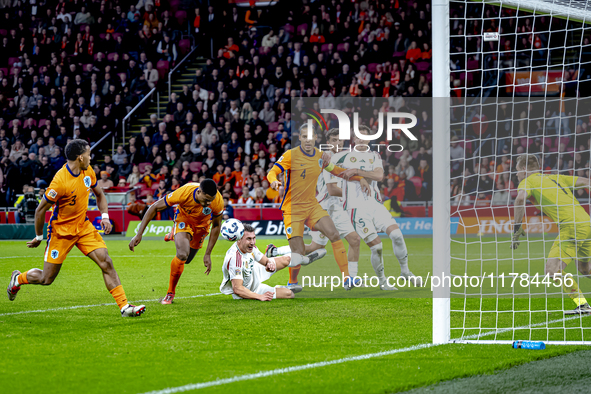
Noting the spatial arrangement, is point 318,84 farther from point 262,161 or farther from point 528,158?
point 528,158

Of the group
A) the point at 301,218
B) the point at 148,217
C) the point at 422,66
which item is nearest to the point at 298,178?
the point at 301,218

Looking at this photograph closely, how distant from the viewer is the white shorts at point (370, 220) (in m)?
9.92

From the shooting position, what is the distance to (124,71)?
82.7 feet

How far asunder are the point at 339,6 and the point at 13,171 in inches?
506

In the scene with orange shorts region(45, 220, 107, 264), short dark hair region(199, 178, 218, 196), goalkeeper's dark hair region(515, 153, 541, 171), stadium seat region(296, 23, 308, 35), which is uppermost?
stadium seat region(296, 23, 308, 35)

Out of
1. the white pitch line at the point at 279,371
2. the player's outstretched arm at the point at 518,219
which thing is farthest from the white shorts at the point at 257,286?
the white pitch line at the point at 279,371

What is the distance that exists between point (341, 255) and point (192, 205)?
2.47m

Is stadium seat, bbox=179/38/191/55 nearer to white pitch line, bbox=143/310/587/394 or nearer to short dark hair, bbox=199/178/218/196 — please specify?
short dark hair, bbox=199/178/218/196

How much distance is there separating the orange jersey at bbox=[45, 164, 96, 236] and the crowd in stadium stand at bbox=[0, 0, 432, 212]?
1196 cm

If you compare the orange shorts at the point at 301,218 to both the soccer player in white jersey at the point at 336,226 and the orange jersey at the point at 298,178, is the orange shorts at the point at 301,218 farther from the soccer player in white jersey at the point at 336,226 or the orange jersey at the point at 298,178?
the soccer player in white jersey at the point at 336,226

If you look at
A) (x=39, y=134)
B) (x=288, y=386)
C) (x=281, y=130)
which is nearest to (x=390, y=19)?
(x=281, y=130)

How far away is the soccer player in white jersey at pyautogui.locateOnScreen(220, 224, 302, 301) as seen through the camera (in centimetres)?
831

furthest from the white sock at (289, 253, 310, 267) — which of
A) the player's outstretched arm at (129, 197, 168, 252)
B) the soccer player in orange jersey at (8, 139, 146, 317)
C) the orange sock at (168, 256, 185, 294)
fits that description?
the soccer player in orange jersey at (8, 139, 146, 317)

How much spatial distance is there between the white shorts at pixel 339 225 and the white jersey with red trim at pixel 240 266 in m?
1.40
